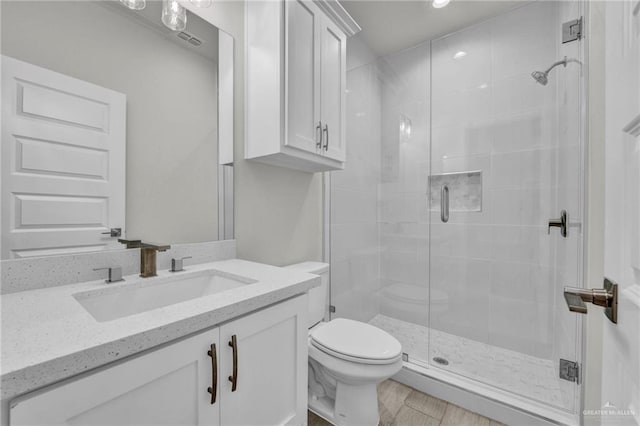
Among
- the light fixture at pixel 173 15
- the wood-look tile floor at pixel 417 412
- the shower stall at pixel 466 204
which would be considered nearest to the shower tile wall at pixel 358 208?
the shower stall at pixel 466 204

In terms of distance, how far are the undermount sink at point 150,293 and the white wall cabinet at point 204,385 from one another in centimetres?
23

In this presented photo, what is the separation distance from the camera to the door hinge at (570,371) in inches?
50.4

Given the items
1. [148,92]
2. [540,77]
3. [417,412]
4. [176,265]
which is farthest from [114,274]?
[540,77]

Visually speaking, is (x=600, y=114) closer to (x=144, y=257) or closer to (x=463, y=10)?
(x=463, y=10)

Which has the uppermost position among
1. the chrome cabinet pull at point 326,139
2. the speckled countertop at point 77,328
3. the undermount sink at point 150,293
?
the chrome cabinet pull at point 326,139

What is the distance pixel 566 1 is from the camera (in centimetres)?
154

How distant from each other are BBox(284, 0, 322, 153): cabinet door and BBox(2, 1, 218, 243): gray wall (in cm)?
39

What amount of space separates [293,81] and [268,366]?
1211 millimetres

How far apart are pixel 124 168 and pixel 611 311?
142 cm

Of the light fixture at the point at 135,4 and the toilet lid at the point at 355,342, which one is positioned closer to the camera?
the light fixture at the point at 135,4

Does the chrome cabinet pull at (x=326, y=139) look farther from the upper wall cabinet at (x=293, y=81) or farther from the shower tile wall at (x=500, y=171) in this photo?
the shower tile wall at (x=500, y=171)

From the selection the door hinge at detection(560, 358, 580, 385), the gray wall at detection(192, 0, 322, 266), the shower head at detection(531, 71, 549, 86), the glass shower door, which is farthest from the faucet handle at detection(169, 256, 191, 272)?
the shower head at detection(531, 71, 549, 86)

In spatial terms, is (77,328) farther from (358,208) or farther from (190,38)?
(358,208)

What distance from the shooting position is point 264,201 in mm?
1566
